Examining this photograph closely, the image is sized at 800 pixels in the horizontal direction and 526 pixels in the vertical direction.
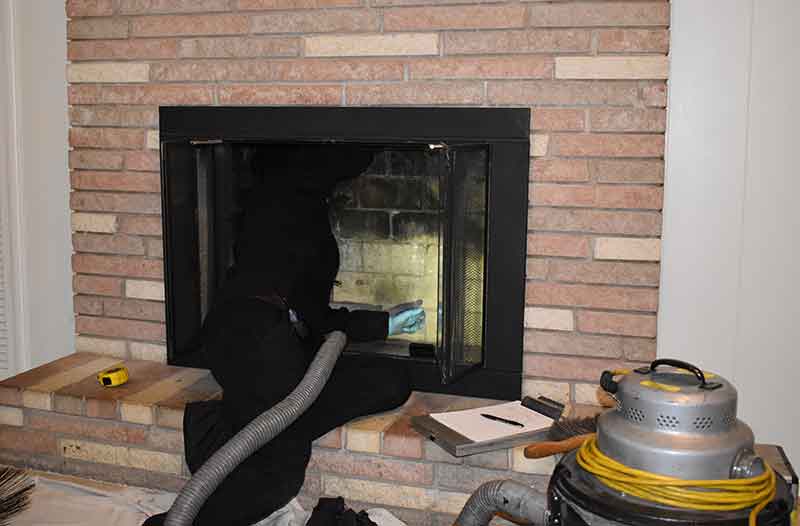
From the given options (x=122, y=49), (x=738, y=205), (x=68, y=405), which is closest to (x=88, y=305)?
(x=68, y=405)

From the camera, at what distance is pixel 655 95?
2.11m

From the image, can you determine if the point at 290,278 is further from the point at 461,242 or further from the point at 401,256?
the point at 461,242

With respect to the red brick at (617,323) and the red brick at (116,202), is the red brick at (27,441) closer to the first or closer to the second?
the red brick at (116,202)

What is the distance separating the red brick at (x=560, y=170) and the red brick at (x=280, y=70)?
17.5 inches

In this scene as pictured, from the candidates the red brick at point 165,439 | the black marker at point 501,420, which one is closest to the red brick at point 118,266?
the red brick at point 165,439

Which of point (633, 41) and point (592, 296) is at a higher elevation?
point (633, 41)

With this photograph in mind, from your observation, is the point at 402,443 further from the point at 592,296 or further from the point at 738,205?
the point at 738,205

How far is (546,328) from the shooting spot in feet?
7.43

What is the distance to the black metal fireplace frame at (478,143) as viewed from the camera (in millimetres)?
2217

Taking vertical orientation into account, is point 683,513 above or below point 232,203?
below

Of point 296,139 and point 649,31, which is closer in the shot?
point 649,31

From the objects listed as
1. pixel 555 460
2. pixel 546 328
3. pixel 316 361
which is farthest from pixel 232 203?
pixel 555 460

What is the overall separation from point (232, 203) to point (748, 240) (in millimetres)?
1438

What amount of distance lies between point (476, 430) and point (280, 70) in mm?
1134
